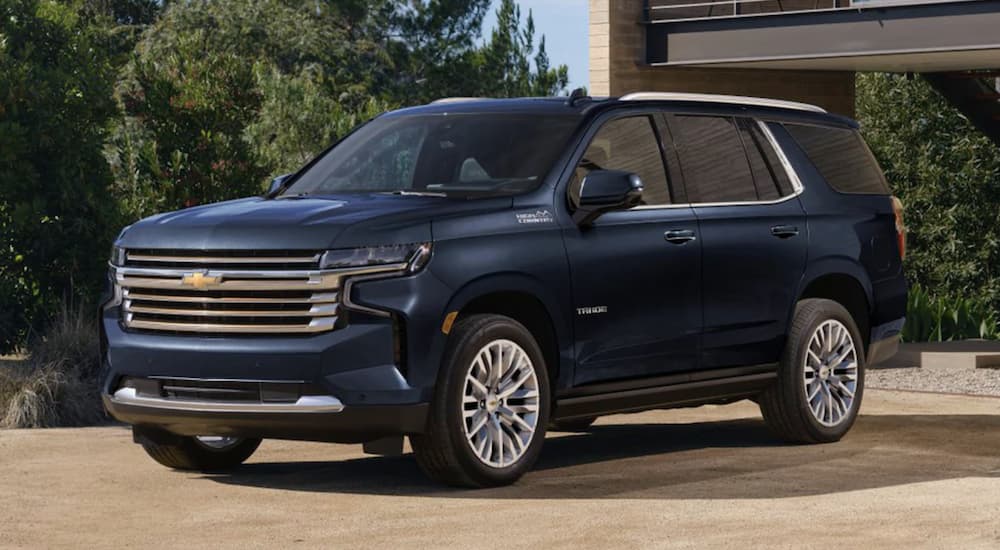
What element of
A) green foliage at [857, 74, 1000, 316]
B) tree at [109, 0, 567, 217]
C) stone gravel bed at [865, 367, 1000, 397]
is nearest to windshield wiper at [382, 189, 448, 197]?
stone gravel bed at [865, 367, 1000, 397]

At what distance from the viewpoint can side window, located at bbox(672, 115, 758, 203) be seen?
1093 centimetres

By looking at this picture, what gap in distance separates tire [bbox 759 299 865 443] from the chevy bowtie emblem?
3.75 metres

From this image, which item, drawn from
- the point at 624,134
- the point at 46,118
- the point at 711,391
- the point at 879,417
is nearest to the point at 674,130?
the point at 624,134

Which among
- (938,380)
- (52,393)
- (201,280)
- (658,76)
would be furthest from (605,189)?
(658,76)

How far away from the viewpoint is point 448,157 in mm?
10461

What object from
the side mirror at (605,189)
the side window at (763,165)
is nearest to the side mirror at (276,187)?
the side mirror at (605,189)

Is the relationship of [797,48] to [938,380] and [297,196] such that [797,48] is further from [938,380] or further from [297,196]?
[297,196]

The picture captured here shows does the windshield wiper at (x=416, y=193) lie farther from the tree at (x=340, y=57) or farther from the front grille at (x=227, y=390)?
the tree at (x=340, y=57)

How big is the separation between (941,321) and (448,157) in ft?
38.7

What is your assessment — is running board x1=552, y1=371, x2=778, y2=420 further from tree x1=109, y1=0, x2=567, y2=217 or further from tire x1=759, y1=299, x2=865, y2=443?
tree x1=109, y1=0, x2=567, y2=217

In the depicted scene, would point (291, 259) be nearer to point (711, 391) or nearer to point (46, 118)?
point (711, 391)

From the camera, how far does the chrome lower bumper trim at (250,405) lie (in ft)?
29.7

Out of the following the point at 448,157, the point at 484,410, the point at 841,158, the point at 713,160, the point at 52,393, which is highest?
the point at 448,157

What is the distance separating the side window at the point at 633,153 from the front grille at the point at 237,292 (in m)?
1.96
